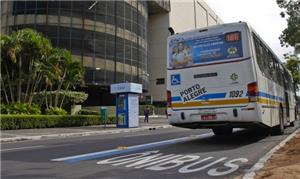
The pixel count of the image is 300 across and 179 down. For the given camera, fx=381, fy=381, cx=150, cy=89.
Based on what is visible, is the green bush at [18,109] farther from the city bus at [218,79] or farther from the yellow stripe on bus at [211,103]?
the yellow stripe on bus at [211,103]

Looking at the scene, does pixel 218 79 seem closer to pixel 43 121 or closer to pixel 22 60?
pixel 43 121

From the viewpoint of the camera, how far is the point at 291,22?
51.5 ft

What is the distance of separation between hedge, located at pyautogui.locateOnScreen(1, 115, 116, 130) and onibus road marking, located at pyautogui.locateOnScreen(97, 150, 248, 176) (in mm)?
15317

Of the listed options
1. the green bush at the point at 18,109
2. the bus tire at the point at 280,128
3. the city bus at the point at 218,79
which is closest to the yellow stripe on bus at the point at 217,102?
the city bus at the point at 218,79

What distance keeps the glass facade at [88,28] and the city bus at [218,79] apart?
3499 centimetres

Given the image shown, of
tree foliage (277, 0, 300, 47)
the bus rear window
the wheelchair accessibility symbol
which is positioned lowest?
the wheelchair accessibility symbol

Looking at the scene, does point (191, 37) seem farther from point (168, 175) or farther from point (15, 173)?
point (15, 173)

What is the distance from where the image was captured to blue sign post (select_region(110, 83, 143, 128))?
91.7ft

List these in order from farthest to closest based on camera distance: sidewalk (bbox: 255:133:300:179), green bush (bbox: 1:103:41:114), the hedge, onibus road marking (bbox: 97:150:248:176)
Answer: green bush (bbox: 1:103:41:114), the hedge, onibus road marking (bbox: 97:150:248:176), sidewalk (bbox: 255:133:300:179)

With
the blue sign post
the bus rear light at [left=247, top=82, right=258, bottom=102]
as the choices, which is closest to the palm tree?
the blue sign post

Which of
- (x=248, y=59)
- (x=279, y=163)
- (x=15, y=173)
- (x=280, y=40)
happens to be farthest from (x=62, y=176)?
(x=280, y=40)

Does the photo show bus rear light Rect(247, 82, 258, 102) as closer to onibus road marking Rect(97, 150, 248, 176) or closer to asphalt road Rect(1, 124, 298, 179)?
asphalt road Rect(1, 124, 298, 179)

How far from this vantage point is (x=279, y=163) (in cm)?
804

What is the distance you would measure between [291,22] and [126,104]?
1513cm
